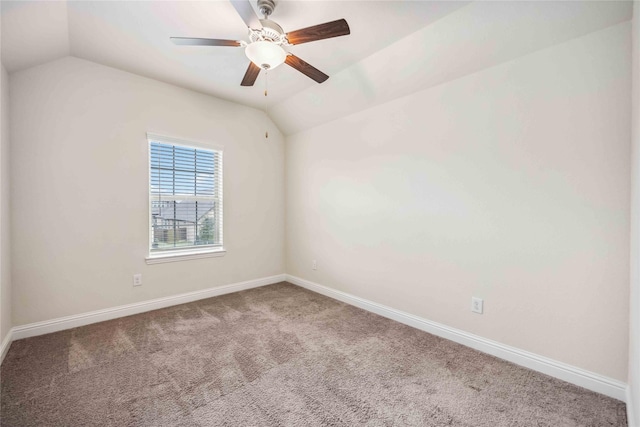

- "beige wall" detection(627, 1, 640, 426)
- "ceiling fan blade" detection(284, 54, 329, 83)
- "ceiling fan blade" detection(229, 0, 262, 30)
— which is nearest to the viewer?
"beige wall" detection(627, 1, 640, 426)

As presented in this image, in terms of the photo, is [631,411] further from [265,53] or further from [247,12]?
[247,12]

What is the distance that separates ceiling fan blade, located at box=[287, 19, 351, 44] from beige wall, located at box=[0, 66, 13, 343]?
2394 mm

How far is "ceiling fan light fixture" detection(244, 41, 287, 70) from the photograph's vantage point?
1785mm

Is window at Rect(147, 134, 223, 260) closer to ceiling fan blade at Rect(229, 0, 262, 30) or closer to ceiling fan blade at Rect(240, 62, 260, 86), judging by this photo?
ceiling fan blade at Rect(240, 62, 260, 86)

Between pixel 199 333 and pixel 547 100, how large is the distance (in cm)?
346

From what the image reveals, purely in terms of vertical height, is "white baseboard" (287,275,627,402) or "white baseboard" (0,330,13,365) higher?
"white baseboard" (0,330,13,365)

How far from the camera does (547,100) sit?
197cm

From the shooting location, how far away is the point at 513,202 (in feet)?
7.05

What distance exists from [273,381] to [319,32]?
92.3 inches

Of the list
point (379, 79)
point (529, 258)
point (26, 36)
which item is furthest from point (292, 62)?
point (529, 258)

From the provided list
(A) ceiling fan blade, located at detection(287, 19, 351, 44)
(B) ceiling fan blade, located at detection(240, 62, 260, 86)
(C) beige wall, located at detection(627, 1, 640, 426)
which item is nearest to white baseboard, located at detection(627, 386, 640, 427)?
(C) beige wall, located at detection(627, 1, 640, 426)

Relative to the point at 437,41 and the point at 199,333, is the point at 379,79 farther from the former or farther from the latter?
the point at 199,333

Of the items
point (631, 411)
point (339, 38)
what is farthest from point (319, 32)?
point (631, 411)

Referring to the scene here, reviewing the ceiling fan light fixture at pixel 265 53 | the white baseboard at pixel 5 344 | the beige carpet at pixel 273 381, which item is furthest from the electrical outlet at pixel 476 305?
the white baseboard at pixel 5 344
